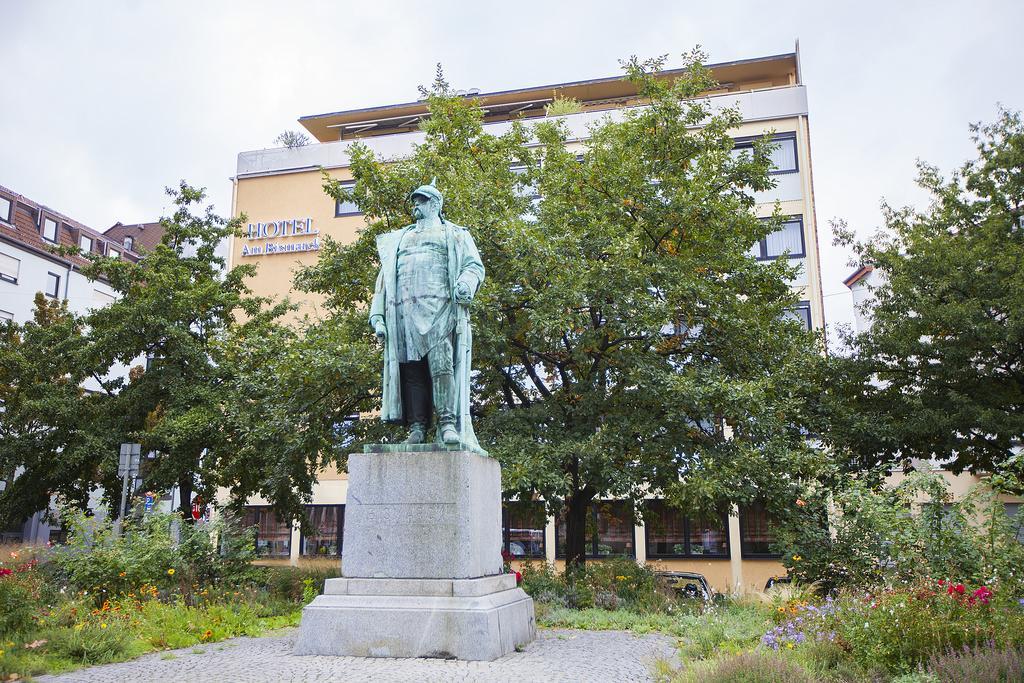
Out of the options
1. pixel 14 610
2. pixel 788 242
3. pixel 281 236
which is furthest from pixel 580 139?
pixel 14 610

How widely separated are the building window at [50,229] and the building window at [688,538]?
106ft

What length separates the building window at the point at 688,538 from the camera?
98.8 feet

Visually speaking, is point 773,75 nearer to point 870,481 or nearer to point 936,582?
point 870,481

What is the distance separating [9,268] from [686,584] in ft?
116

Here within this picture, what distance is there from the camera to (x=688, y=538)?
30.4 metres

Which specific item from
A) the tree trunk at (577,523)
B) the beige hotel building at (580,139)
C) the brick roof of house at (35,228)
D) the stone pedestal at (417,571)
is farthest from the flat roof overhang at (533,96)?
the stone pedestal at (417,571)

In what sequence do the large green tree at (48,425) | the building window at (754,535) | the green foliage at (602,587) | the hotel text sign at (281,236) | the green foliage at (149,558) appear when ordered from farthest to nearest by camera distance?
1. the hotel text sign at (281,236)
2. the building window at (754,535)
3. the large green tree at (48,425)
4. the green foliage at (602,587)
5. the green foliage at (149,558)

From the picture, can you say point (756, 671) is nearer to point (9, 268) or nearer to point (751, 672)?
point (751, 672)

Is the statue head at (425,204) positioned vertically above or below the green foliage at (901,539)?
above

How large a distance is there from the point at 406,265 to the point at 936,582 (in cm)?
599

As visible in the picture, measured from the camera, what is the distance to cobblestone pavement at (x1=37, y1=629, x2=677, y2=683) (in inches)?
251

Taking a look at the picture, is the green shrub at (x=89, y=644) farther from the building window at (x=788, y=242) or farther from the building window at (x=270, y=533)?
the building window at (x=788, y=242)

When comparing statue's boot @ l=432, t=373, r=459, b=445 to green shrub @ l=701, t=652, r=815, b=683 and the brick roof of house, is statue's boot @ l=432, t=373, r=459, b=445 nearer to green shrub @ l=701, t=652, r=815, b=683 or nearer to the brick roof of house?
green shrub @ l=701, t=652, r=815, b=683

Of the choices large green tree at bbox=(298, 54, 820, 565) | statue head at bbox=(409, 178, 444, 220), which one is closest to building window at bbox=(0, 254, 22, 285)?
large green tree at bbox=(298, 54, 820, 565)
